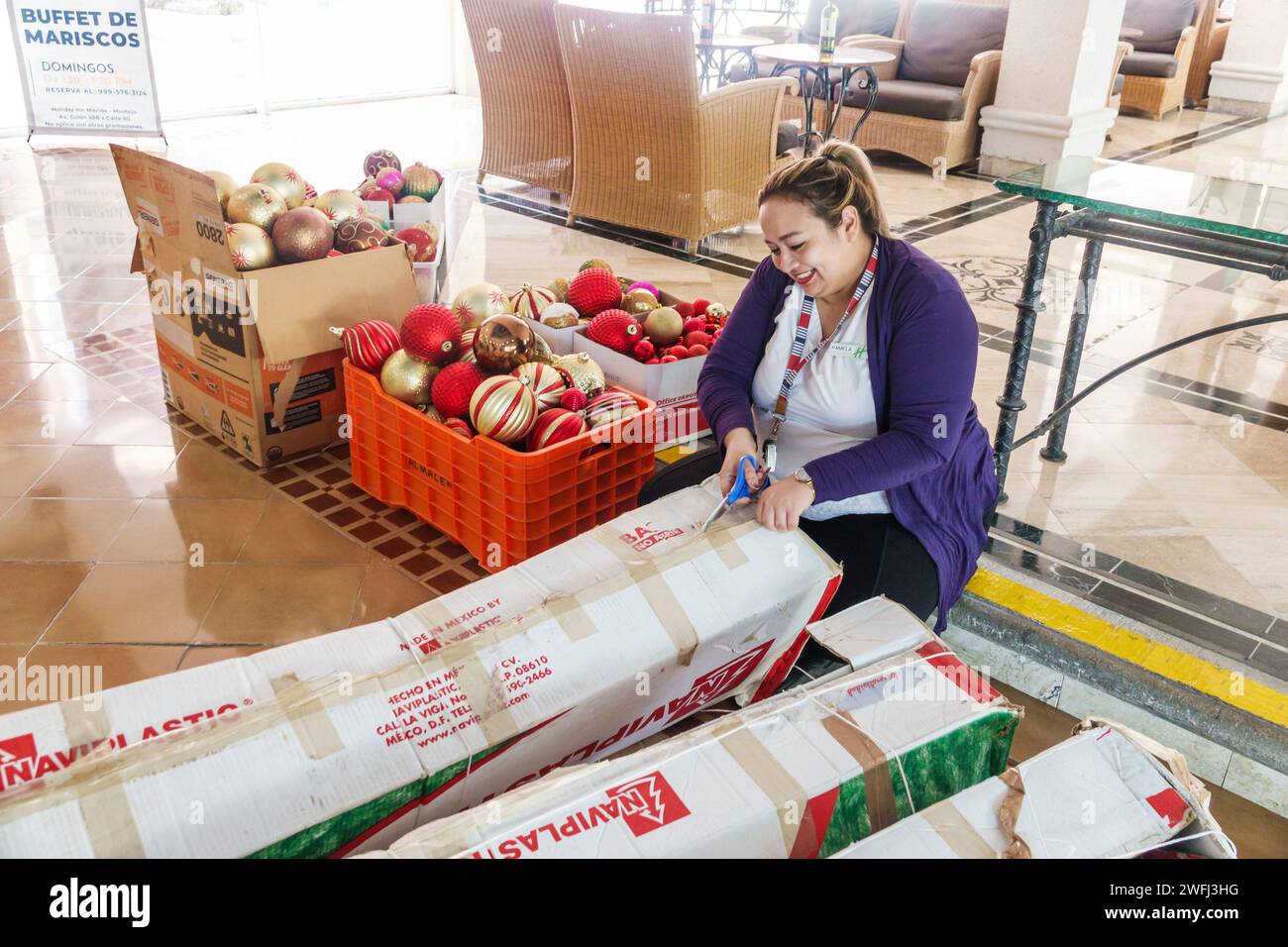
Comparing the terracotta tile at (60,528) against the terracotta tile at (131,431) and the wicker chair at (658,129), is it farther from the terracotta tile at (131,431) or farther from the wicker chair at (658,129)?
the wicker chair at (658,129)

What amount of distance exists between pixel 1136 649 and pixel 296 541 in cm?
196

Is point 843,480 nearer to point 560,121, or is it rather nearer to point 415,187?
point 415,187

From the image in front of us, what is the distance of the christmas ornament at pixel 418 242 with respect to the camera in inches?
131

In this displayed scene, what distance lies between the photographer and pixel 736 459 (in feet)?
6.47

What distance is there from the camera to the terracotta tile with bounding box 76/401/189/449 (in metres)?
3.08

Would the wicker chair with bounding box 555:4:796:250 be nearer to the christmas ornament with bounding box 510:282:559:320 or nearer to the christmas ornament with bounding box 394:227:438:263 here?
the christmas ornament with bounding box 394:227:438:263

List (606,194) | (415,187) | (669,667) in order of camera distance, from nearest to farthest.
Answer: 1. (669,667)
2. (415,187)
3. (606,194)

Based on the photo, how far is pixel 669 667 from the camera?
156cm

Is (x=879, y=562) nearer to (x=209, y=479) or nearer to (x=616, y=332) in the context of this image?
(x=616, y=332)

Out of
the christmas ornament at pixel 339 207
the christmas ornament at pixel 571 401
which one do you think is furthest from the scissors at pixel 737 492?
the christmas ornament at pixel 339 207

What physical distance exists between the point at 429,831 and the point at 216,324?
2119mm

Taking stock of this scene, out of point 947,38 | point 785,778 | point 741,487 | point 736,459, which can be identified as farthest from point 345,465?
point 947,38
